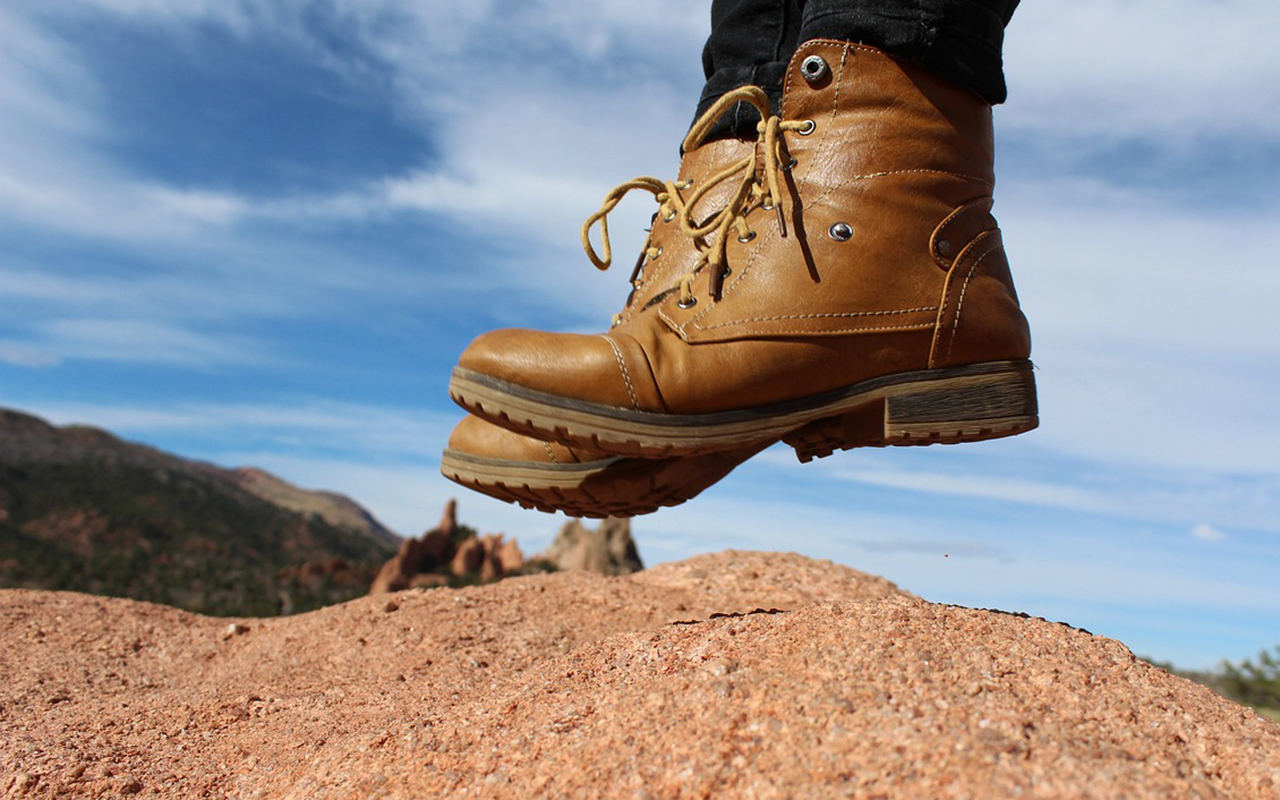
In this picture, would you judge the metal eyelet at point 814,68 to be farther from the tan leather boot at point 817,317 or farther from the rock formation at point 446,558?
the rock formation at point 446,558

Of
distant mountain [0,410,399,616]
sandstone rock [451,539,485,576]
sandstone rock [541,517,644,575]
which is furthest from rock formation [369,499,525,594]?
sandstone rock [541,517,644,575]

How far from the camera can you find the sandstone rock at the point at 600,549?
79.6 feet

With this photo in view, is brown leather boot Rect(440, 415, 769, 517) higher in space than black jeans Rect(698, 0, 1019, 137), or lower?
lower

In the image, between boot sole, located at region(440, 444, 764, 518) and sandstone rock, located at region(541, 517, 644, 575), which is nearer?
boot sole, located at region(440, 444, 764, 518)

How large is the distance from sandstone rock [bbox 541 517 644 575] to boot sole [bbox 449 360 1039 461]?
69.8 ft

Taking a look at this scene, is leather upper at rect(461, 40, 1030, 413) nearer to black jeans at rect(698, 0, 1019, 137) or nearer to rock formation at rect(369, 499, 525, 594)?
black jeans at rect(698, 0, 1019, 137)

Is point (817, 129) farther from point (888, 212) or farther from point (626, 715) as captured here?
point (626, 715)

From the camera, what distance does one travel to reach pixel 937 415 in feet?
8.35

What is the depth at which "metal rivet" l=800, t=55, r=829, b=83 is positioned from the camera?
250 cm

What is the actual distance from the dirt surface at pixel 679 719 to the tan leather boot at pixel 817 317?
1.75 feet

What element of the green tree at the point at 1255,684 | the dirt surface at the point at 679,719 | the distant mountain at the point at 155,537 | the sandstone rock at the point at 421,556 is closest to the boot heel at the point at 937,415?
the dirt surface at the point at 679,719

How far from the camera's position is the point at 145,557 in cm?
3975

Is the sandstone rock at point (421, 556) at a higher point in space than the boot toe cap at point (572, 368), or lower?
higher

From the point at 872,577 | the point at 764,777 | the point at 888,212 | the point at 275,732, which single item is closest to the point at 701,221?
the point at 888,212
